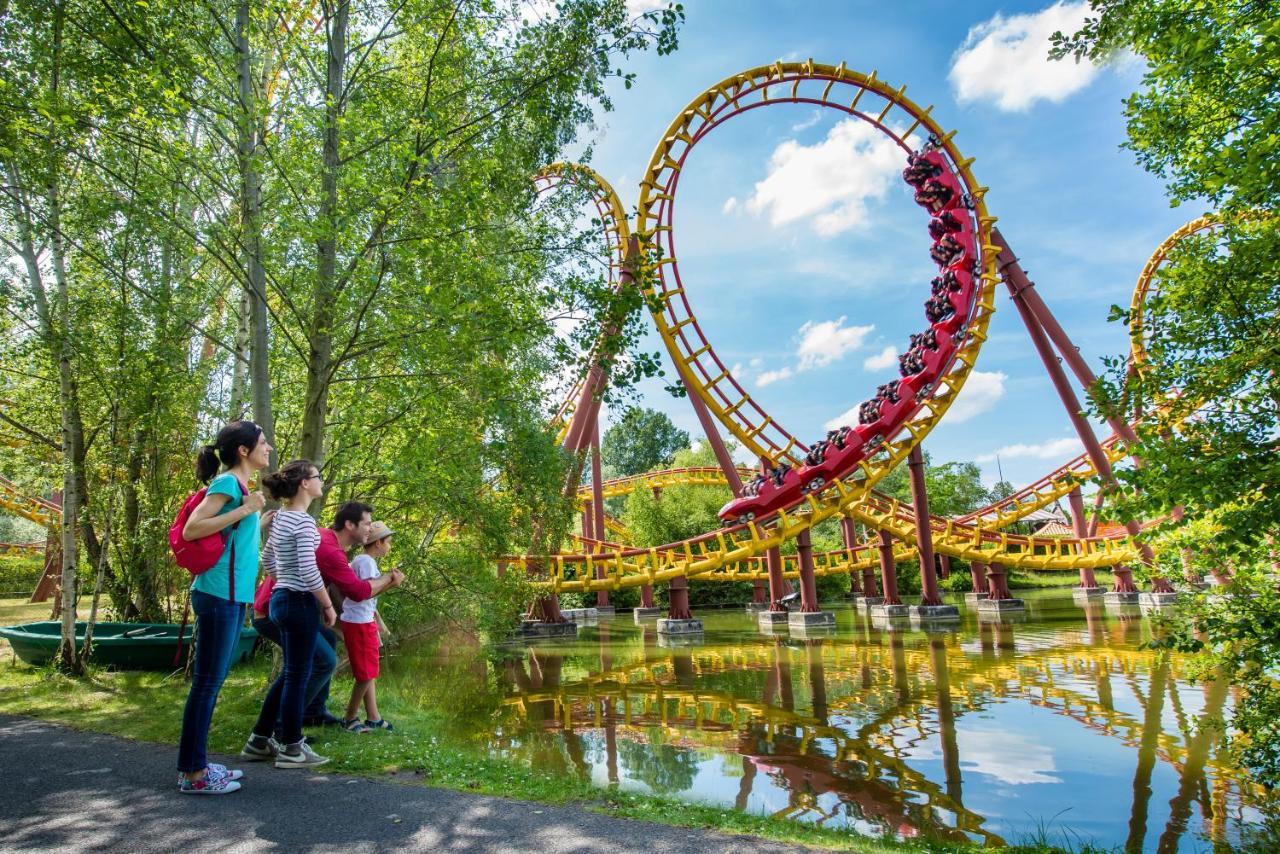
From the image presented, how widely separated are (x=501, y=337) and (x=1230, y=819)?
6082 millimetres

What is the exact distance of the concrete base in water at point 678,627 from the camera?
16.8 meters

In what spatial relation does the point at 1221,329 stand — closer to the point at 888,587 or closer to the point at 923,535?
the point at 923,535

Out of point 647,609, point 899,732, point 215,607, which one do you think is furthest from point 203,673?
point 647,609

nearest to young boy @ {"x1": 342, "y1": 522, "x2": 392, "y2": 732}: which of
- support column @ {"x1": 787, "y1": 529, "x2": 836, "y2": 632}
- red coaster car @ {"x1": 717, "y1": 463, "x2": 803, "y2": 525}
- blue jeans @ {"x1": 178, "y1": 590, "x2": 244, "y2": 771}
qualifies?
blue jeans @ {"x1": 178, "y1": 590, "x2": 244, "y2": 771}

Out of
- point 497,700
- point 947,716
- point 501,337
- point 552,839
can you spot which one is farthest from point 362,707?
point 947,716

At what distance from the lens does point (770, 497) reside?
53.8 feet

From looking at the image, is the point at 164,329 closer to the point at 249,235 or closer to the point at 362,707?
the point at 249,235

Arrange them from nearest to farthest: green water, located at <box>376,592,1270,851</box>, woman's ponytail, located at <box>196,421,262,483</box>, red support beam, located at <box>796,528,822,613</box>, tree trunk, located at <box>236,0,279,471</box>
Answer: woman's ponytail, located at <box>196,421,262,483</box> → green water, located at <box>376,592,1270,851</box> → tree trunk, located at <box>236,0,279,471</box> → red support beam, located at <box>796,528,822,613</box>

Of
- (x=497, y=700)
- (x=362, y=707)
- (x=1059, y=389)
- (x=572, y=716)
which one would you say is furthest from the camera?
(x=1059, y=389)

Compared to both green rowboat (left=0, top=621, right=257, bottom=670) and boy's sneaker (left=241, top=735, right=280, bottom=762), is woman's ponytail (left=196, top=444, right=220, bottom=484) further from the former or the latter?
green rowboat (left=0, top=621, right=257, bottom=670)

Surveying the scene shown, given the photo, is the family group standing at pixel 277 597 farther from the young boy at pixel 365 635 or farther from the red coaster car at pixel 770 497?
the red coaster car at pixel 770 497

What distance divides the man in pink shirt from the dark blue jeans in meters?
0.15

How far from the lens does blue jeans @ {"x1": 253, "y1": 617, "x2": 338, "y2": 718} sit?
174 inches

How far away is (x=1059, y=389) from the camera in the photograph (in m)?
21.1
